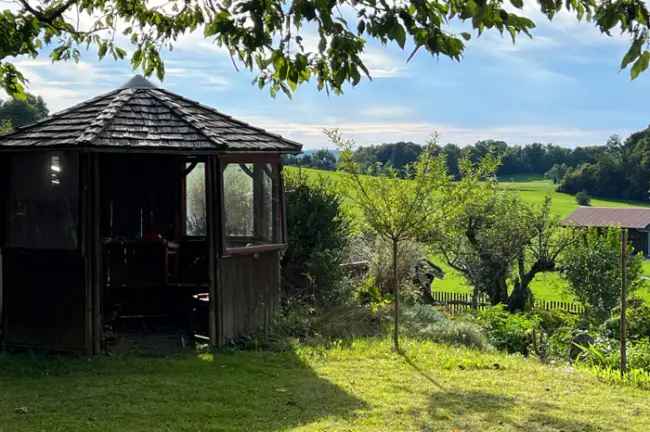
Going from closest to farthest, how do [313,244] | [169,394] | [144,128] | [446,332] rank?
[169,394]
[144,128]
[446,332]
[313,244]

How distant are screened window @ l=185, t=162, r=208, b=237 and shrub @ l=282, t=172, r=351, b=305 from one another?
196cm

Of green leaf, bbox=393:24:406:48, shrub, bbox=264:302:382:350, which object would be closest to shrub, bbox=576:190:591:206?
shrub, bbox=264:302:382:350

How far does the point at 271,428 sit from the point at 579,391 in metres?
3.64

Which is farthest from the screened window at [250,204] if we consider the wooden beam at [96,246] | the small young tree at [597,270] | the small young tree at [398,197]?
the small young tree at [597,270]

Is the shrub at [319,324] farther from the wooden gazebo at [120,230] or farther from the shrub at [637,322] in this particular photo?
the shrub at [637,322]

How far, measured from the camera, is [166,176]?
11578mm

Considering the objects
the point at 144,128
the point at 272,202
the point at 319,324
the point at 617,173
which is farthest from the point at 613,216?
Result: the point at 144,128

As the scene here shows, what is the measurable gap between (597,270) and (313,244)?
15882mm

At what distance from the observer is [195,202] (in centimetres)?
1138

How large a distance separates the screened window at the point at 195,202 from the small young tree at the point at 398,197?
7.91ft

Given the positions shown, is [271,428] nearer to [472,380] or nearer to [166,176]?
[472,380]

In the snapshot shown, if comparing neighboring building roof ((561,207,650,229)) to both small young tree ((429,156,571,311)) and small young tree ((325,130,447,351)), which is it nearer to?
small young tree ((429,156,571,311))

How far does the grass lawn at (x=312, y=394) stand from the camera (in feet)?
20.3

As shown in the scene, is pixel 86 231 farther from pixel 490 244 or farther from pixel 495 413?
pixel 490 244
